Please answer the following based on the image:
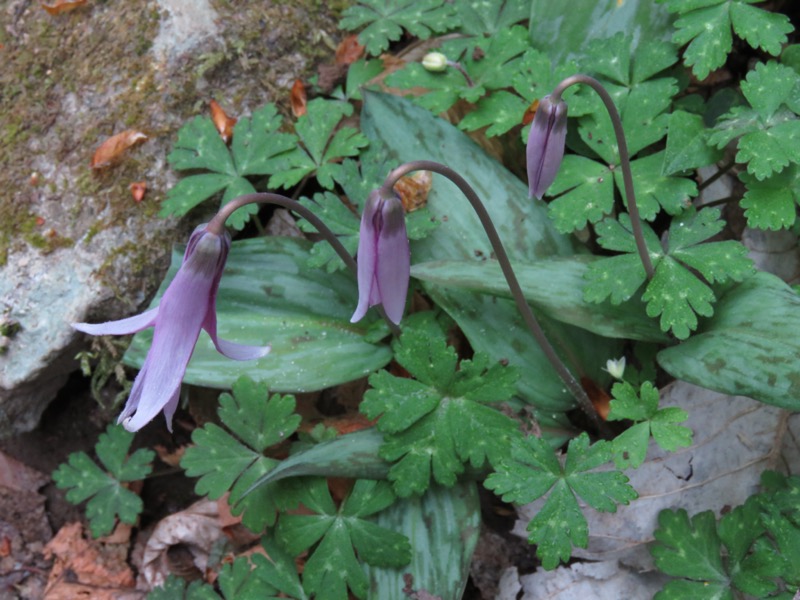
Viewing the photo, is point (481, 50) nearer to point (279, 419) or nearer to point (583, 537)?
point (279, 419)

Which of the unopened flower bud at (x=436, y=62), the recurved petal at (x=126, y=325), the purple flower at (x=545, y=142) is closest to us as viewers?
the recurved petal at (x=126, y=325)

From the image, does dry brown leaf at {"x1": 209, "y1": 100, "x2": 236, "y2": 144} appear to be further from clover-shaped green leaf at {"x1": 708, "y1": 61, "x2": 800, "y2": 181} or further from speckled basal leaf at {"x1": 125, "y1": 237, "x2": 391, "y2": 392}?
clover-shaped green leaf at {"x1": 708, "y1": 61, "x2": 800, "y2": 181}

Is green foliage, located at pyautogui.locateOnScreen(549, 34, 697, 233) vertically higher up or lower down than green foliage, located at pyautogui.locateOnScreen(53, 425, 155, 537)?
higher up

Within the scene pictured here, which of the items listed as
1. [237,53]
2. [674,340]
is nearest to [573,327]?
[674,340]

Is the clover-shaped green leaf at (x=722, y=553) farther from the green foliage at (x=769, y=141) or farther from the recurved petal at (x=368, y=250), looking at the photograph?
the recurved petal at (x=368, y=250)

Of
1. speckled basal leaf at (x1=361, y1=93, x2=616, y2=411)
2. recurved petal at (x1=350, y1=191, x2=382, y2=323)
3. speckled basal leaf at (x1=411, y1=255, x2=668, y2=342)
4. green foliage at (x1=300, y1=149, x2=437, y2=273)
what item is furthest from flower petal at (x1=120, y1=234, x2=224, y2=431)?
speckled basal leaf at (x1=361, y1=93, x2=616, y2=411)

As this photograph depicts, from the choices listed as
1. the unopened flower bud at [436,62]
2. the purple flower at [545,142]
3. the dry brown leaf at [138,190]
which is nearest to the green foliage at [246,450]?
the dry brown leaf at [138,190]

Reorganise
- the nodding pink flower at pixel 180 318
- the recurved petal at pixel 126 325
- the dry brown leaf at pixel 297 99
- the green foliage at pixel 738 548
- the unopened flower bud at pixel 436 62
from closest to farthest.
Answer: the nodding pink flower at pixel 180 318 → the recurved petal at pixel 126 325 → the green foliage at pixel 738 548 → the unopened flower bud at pixel 436 62 → the dry brown leaf at pixel 297 99

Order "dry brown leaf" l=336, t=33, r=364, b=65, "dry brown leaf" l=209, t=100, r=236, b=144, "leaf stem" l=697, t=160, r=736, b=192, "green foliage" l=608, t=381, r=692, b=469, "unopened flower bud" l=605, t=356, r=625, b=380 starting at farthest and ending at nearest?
"dry brown leaf" l=336, t=33, r=364, b=65
"dry brown leaf" l=209, t=100, r=236, b=144
"leaf stem" l=697, t=160, r=736, b=192
"unopened flower bud" l=605, t=356, r=625, b=380
"green foliage" l=608, t=381, r=692, b=469
